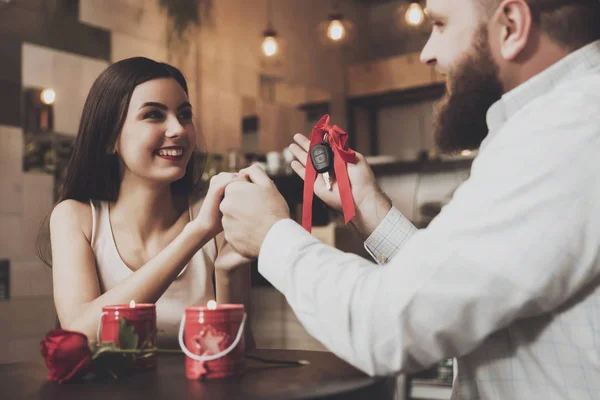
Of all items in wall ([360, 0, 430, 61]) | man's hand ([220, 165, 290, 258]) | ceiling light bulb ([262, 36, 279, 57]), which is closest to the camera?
man's hand ([220, 165, 290, 258])

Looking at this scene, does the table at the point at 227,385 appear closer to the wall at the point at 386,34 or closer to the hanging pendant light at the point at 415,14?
the hanging pendant light at the point at 415,14

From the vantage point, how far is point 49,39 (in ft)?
10.2

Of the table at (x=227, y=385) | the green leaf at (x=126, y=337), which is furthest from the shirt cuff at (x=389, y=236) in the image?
the green leaf at (x=126, y=337)

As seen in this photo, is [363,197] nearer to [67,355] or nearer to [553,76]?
[553,76]

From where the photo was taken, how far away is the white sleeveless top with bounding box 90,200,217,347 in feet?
4.96

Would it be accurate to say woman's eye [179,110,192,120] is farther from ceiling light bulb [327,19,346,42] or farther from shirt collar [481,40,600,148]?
ceiling light bulb [327,19,346,42]

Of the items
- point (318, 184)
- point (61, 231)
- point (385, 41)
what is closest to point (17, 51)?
point (61, 231)

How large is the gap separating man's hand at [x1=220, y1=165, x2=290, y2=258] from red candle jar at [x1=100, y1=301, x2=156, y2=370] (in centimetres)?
19

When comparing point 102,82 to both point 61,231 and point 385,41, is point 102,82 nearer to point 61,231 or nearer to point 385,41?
point 61,231

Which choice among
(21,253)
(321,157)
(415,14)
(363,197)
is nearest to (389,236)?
(363,197)

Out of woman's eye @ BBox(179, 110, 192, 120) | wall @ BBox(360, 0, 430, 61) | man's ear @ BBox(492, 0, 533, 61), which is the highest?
wall @ BBox(360, 0, 430, 61)

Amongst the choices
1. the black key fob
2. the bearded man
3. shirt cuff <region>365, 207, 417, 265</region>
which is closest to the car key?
the black key fob

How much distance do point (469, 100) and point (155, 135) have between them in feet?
2.74

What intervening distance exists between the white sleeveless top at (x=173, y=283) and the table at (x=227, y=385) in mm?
→ 486
